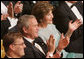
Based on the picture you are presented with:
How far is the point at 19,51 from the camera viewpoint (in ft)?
9.31

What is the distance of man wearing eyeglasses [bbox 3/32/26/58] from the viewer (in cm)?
280

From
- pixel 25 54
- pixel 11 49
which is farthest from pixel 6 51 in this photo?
pixel 25 54

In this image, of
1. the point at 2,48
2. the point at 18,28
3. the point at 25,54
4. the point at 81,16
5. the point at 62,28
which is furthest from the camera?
the point at 81,16

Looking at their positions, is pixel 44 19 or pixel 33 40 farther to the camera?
pixel 44 19

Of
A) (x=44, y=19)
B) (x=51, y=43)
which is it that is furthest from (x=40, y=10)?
(x=51, y=43)

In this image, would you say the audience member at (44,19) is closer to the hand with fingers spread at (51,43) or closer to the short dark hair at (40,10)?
the short dark hair at (40,10)

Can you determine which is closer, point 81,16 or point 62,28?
point 62,28

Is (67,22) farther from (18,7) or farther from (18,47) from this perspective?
(18,47)

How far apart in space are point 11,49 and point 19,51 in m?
0.08

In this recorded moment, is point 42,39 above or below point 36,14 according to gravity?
below

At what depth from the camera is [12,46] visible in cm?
280

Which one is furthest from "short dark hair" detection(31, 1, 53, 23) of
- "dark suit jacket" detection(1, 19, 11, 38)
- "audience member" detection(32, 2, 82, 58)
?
"dark suit jacket" detection(1, 19, 11, 38)

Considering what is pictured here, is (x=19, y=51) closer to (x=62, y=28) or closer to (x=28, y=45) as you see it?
(x=28, y=45)

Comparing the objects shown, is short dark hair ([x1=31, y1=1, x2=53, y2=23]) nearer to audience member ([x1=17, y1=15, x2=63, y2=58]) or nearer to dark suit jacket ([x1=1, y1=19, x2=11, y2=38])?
audience member ([x1=17, y1=15, x2=63, y2=58])
